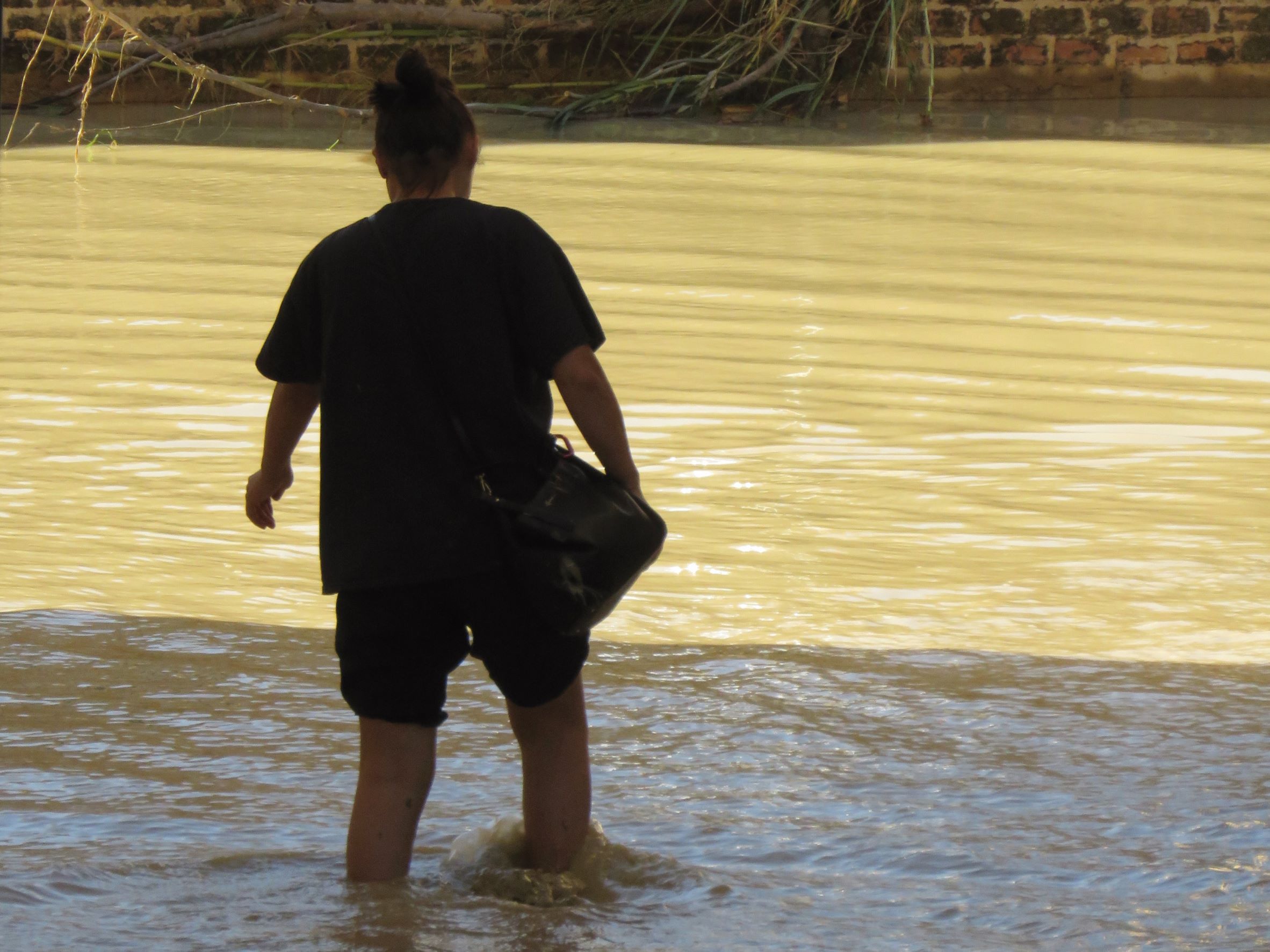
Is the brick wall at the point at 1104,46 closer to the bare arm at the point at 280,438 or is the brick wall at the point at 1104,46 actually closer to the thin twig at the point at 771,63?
the thin twig at the point at 771,63

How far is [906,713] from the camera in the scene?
120 inches

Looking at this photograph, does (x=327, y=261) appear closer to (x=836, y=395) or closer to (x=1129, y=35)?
(x=836, y=395)

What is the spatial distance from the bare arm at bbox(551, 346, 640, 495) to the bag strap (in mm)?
138

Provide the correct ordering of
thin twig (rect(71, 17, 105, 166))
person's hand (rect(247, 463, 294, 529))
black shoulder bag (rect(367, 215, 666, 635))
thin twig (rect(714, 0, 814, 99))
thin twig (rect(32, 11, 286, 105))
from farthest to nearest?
thin twig (rect(32, 11, 286, 105)), thin twig (rect(714, 0, 814, 99)), thin twig (rect(71, 17, 105, 166)), person's hand (rect(247, 463, 294, 529)), black shoulder bag (rect(367, 215, 666, 635))

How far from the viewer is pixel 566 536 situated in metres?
2.15

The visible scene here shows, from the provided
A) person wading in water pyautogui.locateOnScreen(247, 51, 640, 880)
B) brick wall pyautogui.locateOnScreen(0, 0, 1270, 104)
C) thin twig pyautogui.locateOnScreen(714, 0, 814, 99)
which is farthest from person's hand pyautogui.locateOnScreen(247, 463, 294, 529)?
thin twig pyautogui.locateOnScreen(714, 0, 814, 99)

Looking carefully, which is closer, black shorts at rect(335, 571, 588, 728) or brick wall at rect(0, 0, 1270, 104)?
black shorts at rect(335, 571, 588, 728)

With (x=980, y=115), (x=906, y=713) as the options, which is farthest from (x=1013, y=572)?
(x=980, y=115)

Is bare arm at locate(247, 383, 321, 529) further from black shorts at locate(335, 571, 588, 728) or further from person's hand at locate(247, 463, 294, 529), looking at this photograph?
black shorts at locate(335, 571, 588, 728)

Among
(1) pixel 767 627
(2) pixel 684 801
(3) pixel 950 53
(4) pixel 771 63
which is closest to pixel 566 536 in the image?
(2) pixel 684 801

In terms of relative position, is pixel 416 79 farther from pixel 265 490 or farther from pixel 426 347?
pixel 265 490

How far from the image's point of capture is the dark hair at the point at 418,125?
2229 millimetres

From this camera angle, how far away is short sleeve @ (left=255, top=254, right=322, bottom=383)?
2.26 meters

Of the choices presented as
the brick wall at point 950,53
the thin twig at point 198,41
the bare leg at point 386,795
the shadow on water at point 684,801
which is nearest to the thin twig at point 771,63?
the brick wall at point 950,53
